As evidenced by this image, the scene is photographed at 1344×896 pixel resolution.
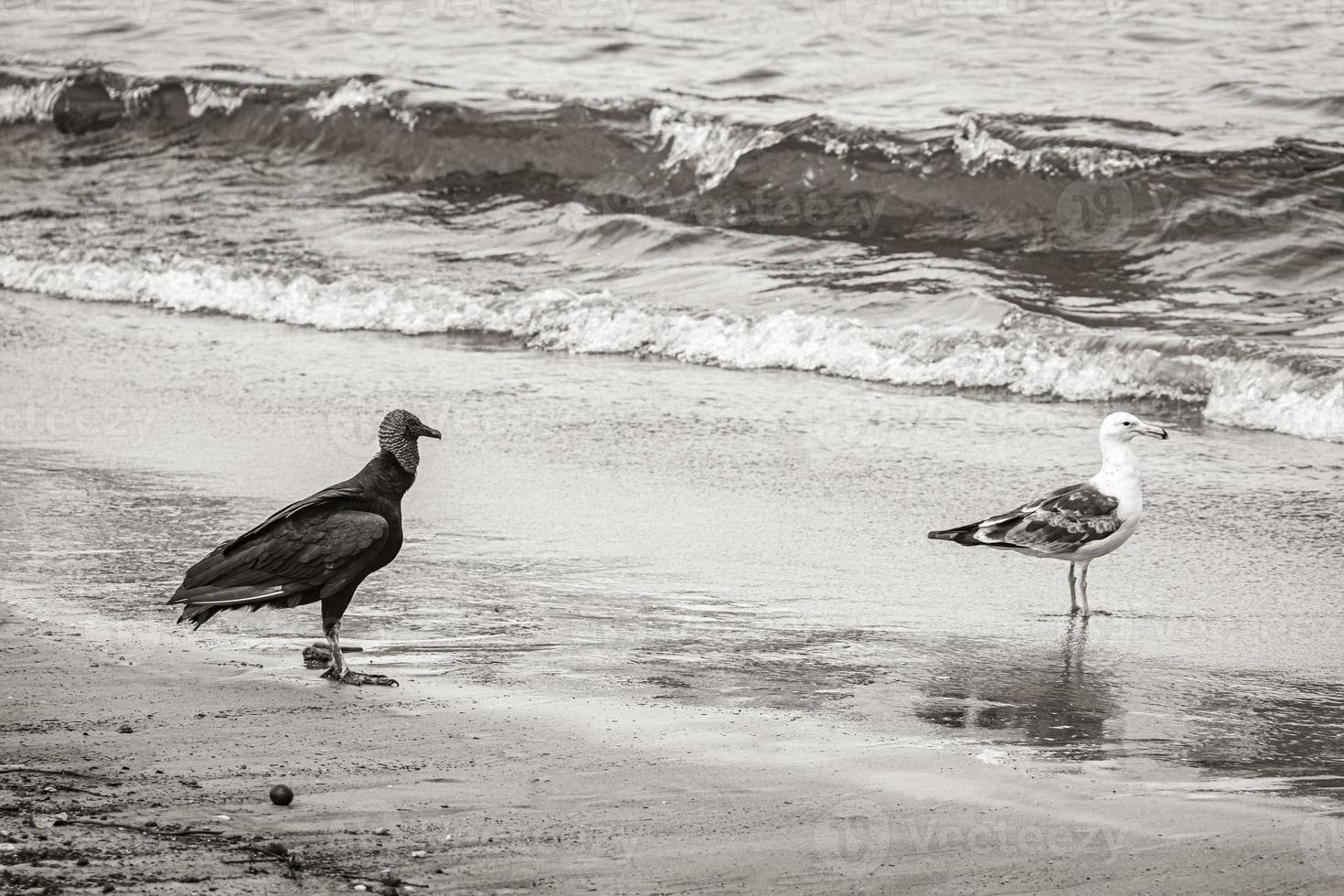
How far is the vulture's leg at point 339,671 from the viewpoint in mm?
6004

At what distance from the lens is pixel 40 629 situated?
6.44 metres

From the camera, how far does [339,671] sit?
6.05m

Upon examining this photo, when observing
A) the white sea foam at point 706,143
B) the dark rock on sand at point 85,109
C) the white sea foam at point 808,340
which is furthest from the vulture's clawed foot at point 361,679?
the dark rock on sand at point 85,109

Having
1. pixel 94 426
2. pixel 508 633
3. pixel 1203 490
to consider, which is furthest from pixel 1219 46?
pixel 508 633

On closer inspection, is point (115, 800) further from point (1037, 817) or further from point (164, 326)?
point (164, 326)

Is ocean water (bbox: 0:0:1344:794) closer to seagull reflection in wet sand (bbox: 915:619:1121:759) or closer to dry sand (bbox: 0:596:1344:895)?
seagull reflection in wet sand (bbox: 915:619:1121:759)

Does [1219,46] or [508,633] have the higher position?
[1219,46]

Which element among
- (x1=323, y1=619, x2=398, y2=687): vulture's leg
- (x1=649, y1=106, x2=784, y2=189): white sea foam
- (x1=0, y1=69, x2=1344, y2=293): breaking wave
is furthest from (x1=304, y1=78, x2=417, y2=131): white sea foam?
(x1=323, y1=619, x2=398, y2=687): vulture's leg

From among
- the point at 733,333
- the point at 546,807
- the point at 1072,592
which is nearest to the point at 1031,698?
the point at 1072,592

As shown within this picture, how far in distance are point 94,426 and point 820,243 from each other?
7.19 metres

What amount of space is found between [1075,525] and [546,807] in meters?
3.36

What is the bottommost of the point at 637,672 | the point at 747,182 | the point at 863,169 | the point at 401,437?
the point at 637,672

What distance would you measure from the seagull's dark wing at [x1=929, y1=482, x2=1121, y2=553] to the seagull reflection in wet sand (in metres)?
0.63

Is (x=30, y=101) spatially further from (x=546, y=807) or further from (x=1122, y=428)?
(x=546, y=807)
